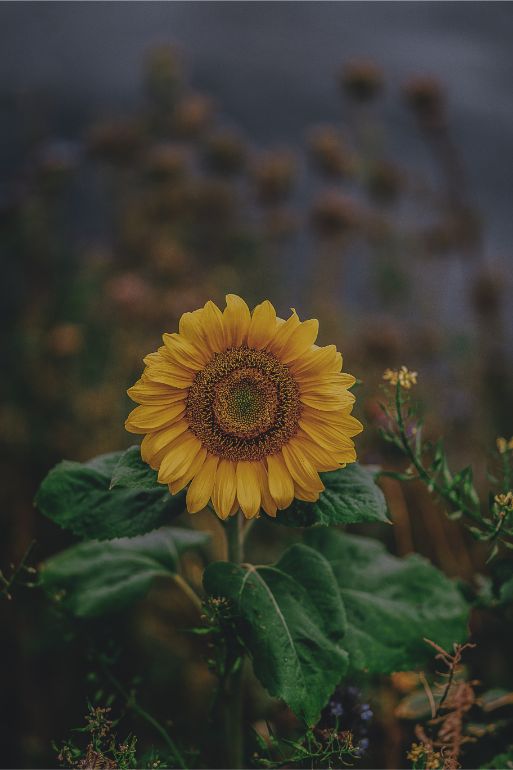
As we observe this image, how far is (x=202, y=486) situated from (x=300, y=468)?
72 millimetres

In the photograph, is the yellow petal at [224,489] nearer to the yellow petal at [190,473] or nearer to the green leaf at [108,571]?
the yellow petal at [190,473]

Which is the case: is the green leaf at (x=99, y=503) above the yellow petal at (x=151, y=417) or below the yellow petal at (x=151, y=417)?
below

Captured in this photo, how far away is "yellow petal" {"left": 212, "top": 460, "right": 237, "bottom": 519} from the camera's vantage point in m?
0.50

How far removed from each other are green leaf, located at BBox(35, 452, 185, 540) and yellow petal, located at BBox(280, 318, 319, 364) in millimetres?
144

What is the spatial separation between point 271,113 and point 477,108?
631 mm

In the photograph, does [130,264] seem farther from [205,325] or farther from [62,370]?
[205,325]

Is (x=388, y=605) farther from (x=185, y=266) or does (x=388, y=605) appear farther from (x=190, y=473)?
(x=185, y=266)

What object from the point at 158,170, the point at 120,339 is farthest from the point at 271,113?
the point at 120,339

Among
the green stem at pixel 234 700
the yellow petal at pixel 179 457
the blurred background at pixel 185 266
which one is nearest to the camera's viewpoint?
the yellow petal at pixel 179 457

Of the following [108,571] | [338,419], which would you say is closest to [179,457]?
[338,419]

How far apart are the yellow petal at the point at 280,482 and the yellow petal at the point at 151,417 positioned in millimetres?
79

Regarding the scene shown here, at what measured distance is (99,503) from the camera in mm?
573

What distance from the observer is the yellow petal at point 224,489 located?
505 mm

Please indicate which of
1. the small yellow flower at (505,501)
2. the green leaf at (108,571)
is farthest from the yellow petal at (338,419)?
the green leaf at (108,571)
